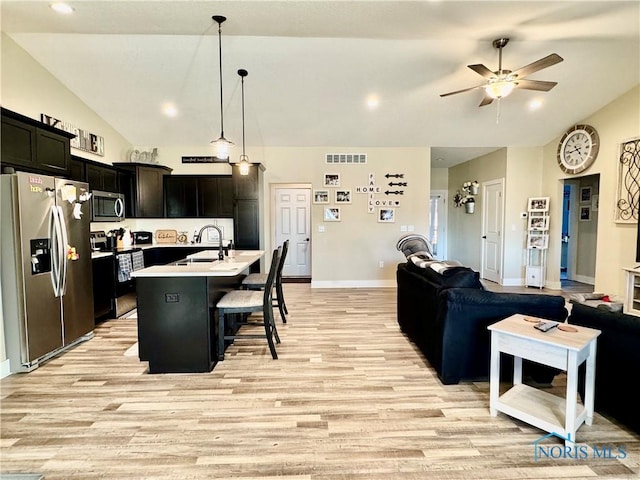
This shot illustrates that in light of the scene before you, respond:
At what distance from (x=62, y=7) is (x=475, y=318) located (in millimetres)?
4431

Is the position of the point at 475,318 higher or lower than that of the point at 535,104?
lower

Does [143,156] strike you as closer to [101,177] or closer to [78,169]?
[101,177]

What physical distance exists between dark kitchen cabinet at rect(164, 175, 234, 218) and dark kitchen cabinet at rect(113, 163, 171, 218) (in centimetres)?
22

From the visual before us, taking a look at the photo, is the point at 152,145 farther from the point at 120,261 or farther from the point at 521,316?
the point at 521,316

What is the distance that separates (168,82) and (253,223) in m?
2.51

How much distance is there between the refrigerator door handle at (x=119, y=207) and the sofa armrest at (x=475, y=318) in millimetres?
4729

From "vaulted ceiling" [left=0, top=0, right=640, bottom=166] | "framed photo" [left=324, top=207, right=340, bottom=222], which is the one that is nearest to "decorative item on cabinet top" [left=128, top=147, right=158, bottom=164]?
"vaulted ceiling" [left=0, top=0, right=640, bottom=166]

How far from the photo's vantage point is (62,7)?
9.46 feet

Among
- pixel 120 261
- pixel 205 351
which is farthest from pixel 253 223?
pixel 205 351

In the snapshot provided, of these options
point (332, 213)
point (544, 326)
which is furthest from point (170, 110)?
point (544, 326)

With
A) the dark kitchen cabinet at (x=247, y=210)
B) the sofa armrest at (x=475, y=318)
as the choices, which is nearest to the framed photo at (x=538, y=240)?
the sofa armrest at (x=475, y=318)

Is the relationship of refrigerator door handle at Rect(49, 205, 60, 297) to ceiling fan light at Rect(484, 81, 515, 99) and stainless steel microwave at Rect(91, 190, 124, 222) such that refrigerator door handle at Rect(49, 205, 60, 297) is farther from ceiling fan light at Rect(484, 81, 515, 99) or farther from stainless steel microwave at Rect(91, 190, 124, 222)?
ceiling fan light at Rect(484, 81, 515, 99)

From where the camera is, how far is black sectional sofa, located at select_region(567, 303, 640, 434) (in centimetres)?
190

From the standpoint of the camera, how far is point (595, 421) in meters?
2.08
